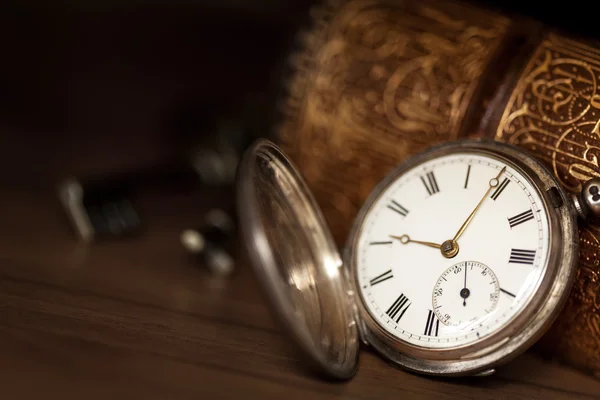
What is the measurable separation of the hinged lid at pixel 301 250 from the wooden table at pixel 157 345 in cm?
6

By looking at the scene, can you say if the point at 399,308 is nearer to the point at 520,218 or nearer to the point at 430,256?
the point at 430,256

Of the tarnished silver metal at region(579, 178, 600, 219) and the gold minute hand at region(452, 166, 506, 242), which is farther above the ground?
the tarnished silver metal at region(579, 178, 600, 219)

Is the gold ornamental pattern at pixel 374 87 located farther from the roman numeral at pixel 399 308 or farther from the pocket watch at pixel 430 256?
the roman numeral at pixel 399 308

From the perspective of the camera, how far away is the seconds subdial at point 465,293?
3.54 ft

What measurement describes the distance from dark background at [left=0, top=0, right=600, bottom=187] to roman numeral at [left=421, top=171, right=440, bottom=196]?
3.23 ft

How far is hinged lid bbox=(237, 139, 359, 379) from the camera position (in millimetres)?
1007

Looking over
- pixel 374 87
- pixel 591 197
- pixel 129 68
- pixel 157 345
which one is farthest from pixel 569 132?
pixel 129 68

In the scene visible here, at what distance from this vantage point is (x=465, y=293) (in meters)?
1.10

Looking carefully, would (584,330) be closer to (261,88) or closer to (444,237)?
(444,237)

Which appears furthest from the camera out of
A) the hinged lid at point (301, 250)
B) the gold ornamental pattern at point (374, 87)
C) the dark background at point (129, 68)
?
the dark background at point (129, 68)

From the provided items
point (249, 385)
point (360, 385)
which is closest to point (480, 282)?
point (360, 385)

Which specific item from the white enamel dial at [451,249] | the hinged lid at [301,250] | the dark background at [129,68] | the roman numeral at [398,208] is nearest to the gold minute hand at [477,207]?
the white enamel dial at [451,249]

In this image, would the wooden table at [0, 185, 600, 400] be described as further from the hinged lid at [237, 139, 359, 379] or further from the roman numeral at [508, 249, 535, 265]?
the roman numeral at [508, 249, 535, 265]

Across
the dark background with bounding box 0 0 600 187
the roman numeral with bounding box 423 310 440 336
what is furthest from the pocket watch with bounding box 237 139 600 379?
the dark background with bounding box 0 0 600 187
